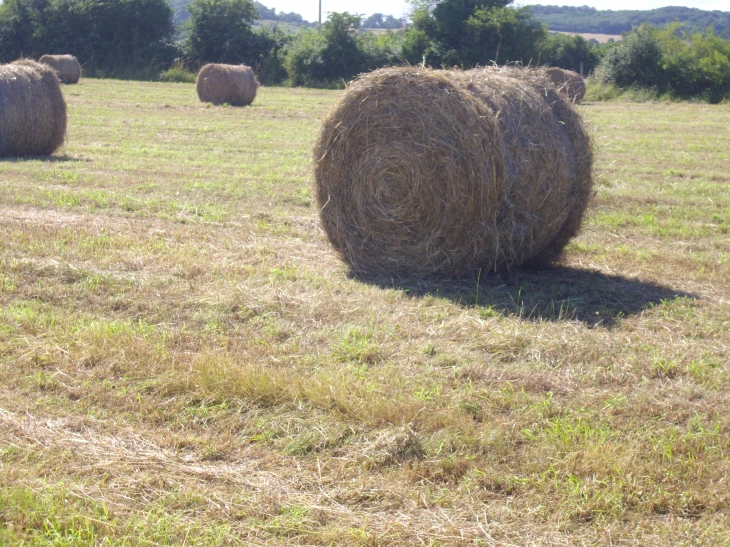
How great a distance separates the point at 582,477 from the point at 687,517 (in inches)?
17.3

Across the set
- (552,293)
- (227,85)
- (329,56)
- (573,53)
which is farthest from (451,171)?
(573,53)

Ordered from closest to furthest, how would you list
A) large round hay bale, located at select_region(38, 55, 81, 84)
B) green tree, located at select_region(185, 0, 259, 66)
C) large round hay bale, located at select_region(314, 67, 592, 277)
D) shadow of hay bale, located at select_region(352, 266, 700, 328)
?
shadow of hay bale, located at select_region(352, 266, 700, 328) → large round hay bale, located at select_region(314, 67, 592, 277) → large round hay bale, located at select_region(38, 55, 81, 84) → green tree, located at select_region(185, 0, 259, 66)

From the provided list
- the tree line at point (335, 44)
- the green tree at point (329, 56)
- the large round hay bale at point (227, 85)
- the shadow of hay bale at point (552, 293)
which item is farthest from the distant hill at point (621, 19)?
the shadow of hay bale at point (552, 293)

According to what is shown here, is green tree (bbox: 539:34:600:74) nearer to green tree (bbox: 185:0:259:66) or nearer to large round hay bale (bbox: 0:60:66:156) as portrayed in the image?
green tree (bbox: 185:0:259:66)

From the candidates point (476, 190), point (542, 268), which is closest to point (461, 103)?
point (476, 190)

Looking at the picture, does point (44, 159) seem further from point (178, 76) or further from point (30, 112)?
point (178, 76)

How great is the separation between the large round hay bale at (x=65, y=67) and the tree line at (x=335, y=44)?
23.0 feet

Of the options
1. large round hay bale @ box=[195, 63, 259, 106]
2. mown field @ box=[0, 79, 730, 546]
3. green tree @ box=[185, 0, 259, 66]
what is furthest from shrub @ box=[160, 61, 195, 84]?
mown field @ box=[0, 79, 730, 546]

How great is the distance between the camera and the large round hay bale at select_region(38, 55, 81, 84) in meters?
31.9

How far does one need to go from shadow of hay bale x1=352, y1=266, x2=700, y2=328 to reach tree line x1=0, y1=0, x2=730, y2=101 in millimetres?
29376

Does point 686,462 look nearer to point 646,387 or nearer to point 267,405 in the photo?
point 646,387

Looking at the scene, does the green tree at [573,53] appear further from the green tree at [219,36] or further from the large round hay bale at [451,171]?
the large round hay bale at [451,171]

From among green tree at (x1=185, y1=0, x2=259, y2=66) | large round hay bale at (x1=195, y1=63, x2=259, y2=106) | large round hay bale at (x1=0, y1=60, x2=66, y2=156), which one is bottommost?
large round hay bale at (x1=0, y1=60, x2=66, y2=156)

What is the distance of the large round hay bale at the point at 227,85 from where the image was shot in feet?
83.0
